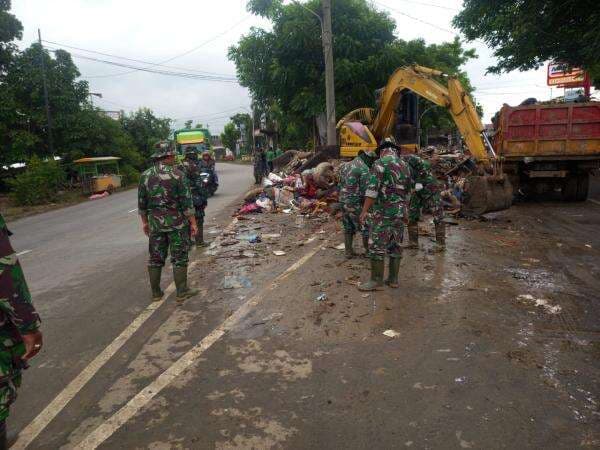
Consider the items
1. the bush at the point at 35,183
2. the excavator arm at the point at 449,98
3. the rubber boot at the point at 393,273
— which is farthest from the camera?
the bush at the point at 35,183

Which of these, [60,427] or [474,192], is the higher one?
[474,192]

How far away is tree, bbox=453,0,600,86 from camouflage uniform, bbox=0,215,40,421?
12.8m

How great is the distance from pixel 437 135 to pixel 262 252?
3505 cm

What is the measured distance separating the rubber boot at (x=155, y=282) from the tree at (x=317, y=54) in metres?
17.0

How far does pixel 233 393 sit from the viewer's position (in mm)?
3230

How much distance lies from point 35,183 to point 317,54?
45.7ft

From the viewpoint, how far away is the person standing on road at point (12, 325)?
2.13 metres

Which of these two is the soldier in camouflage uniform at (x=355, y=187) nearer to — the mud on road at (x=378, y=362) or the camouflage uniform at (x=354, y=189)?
the camouflage uniform at (x=354, y=189)

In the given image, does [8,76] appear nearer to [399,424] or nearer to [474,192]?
[474,192]

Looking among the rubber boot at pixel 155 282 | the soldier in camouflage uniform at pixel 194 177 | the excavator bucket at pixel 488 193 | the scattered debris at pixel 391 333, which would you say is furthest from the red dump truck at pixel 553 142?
the rubber boot at pixel 155 282

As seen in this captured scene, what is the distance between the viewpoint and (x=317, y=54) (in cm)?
2153

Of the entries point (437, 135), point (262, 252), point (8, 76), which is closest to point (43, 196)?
point (8, 76)

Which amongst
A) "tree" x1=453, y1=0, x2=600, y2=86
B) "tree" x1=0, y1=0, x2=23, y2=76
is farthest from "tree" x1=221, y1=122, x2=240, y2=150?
"tree" x1=453, y1=0, x2=600, y2=86

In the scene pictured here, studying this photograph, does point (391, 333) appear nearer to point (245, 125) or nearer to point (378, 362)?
point (378, 362)
